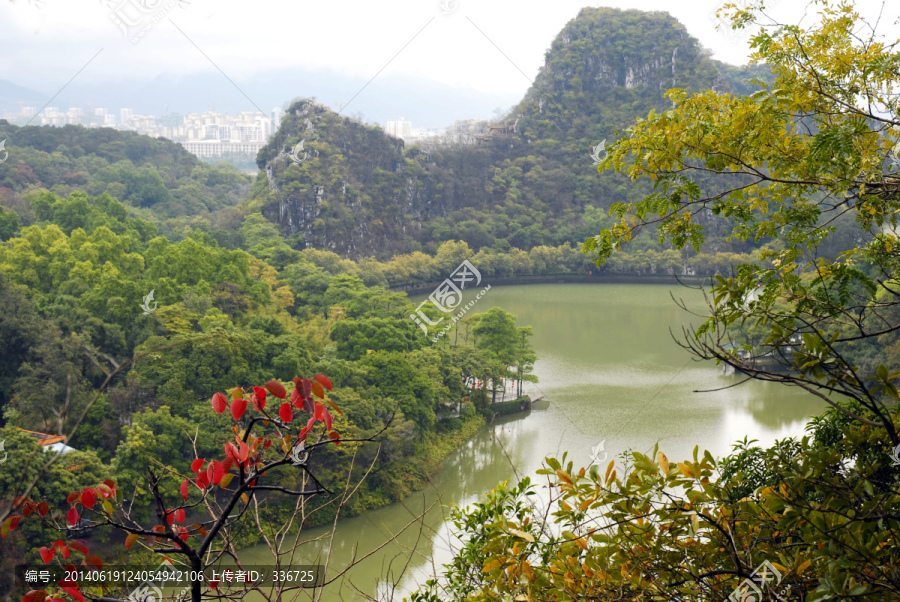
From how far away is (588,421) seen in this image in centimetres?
929

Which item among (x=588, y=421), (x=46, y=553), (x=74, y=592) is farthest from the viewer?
(x=588, y=421)

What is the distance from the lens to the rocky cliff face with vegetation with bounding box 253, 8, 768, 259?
20.7 m

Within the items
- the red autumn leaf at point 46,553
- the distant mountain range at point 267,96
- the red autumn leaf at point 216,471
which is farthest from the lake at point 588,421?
the distant mountain range at point 267,96

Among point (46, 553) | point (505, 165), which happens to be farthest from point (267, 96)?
point (46, 553)

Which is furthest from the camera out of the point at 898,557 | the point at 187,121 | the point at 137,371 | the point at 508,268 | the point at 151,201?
the point at 187,121

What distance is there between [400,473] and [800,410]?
5.80m

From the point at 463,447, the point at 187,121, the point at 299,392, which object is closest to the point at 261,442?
the point at 299,392

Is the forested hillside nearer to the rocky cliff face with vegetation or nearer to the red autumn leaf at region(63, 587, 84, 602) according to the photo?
the rocky cliff face with vegetation

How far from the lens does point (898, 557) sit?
132 cm

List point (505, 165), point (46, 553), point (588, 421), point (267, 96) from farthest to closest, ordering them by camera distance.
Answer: point (267, 96) → point (505, 165) → point (588, 421) → point (46, 553)

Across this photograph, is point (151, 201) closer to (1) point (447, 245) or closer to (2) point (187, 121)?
(1) point (447, 245)

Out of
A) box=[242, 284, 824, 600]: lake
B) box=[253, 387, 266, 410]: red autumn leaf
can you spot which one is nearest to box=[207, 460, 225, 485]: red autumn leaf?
box=[253, 387, 266, 410]: red autumn leaf

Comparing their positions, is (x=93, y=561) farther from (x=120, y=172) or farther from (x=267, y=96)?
(x=267, y=96)

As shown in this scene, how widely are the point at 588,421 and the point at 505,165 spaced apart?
58.6 feet
